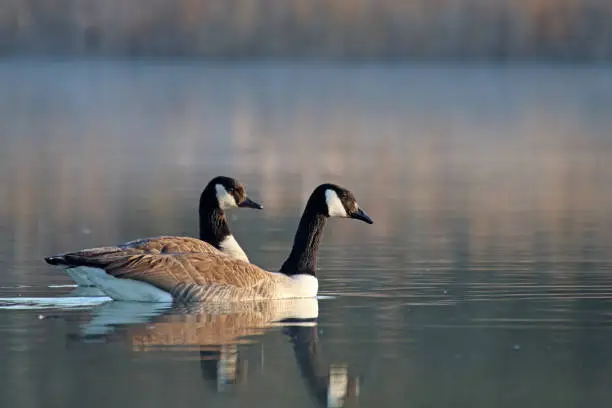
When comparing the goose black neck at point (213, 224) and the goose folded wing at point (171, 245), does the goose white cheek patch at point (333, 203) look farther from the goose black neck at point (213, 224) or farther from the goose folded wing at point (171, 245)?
the goose black neck at point (213, 224)

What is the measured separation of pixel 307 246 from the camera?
15852 mm

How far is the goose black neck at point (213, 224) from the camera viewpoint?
17391 millimetres

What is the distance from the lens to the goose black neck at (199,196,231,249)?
17391mm

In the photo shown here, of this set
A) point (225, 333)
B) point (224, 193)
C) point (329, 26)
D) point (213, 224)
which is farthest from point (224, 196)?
point (329, 26)

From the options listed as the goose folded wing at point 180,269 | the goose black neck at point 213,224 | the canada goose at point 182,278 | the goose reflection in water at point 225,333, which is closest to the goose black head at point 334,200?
the canada goose at point 182,278

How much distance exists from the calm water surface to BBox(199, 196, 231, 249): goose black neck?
0.99 meters

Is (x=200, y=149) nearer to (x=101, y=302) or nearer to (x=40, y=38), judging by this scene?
(x=101, y=302)

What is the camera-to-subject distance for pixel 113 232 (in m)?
20.8

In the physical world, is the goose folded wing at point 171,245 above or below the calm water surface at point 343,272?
above

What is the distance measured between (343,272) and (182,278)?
9.88ft

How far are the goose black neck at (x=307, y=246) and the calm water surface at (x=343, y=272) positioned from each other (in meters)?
0.43

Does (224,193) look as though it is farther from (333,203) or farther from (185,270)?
(185,270)

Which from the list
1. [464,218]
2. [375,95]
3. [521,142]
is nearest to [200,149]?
[521,142]

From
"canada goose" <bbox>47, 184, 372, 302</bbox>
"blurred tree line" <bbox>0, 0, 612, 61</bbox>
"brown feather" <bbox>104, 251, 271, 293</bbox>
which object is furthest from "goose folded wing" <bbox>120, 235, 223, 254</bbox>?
"blurred tree line" <bbox>0, 0, 612, 61</bbox>
